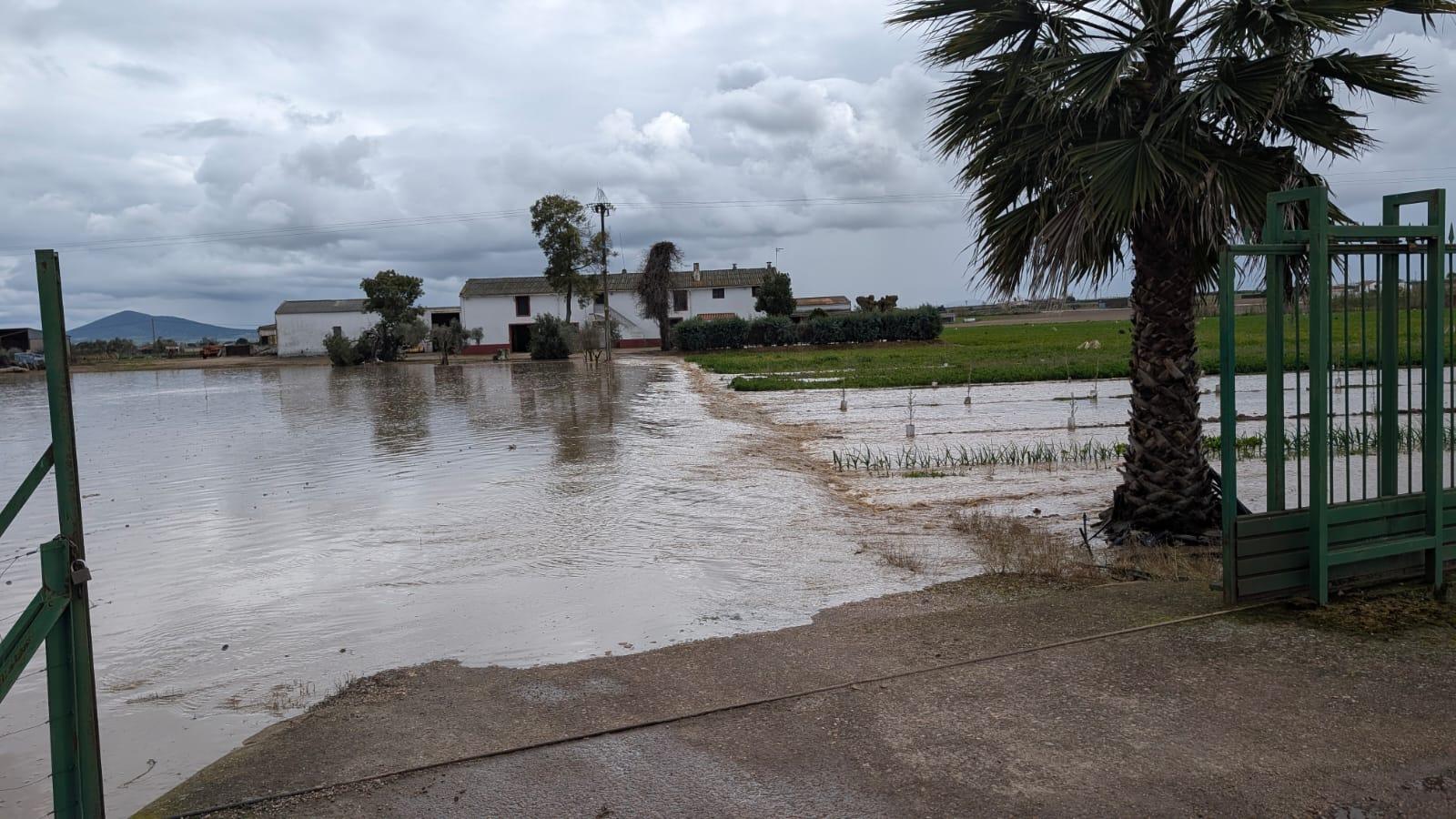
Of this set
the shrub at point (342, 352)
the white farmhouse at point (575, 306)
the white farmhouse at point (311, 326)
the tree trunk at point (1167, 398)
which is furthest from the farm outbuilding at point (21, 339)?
the white farmhouse at point (311, 326)

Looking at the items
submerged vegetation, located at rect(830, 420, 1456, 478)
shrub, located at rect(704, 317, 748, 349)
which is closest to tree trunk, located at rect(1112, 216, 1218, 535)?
submerged vegetation, located at rect(830, 420, 1456, 478)

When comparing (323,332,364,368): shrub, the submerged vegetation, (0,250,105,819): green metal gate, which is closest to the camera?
(0,250,105,819): green metal gate

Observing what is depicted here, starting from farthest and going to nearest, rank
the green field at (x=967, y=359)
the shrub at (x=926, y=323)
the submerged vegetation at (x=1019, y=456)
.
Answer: the shrub at (x=926, y=323) → the green field at (x=967, y=359) → the submerged vegetation at (x=1019, y=456)

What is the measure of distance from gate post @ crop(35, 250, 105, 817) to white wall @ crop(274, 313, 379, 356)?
84.9m

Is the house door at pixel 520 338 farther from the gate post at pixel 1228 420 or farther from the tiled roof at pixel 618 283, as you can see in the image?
the gate post at pixel 1228 420

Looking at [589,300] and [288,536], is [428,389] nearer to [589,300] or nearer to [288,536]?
[288,536]

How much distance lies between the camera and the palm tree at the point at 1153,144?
299 inches

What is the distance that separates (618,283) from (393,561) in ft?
244

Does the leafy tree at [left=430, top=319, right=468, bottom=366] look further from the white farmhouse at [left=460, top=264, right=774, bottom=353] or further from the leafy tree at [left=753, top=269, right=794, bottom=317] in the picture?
the leafy tree at [left=753, top=269, right=794, bottom=317]

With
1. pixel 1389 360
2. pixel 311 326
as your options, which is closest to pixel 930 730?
pixel 1389 360

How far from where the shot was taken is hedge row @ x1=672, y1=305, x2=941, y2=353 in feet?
196

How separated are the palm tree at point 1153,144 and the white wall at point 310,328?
8093 centimetres

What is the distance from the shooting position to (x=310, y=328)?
84500mm

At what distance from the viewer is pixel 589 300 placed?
241ft
